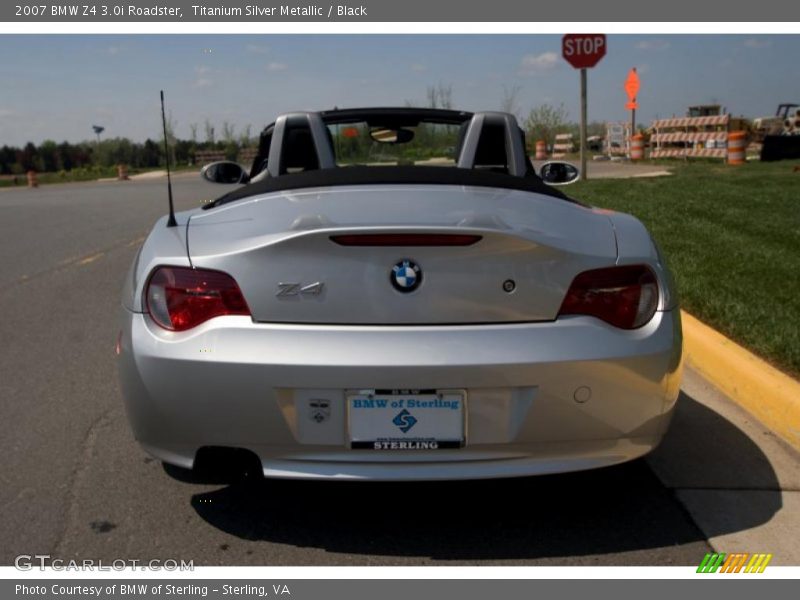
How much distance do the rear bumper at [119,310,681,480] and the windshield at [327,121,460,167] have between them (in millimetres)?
2037

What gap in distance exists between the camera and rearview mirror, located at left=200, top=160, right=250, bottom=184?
5.02m

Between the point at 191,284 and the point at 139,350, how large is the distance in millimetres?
276

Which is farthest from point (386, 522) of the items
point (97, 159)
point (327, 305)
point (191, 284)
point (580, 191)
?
point (97, 159)

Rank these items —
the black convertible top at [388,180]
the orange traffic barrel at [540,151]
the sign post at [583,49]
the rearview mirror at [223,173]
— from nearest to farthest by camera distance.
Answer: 1. the black convertible top at [388,180]
2. the rearview mirror at [223,173]
3. the sign post at [583,49]
4. the orange traffic barrel at [540,151]

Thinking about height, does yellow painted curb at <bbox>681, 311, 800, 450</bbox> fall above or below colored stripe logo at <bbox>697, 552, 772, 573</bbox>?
above

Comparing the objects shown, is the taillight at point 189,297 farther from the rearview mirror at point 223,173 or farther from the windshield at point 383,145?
the rearview mirror at point 223,173

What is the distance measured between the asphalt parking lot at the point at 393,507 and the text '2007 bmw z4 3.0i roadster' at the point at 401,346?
30 cm

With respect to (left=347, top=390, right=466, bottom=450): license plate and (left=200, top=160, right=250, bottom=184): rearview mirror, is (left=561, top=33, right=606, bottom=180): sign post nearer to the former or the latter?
(left=200, top=160, right=250, bottom=184): rearview mirror

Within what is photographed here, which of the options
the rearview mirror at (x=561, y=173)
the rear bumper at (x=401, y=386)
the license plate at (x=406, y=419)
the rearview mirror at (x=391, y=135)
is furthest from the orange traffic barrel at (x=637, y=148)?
the license plate at (x=406, y=419)

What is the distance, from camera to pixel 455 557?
9.52 feet

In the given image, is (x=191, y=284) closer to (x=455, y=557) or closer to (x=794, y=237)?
(x=455, y=557)

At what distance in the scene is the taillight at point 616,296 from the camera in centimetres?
290

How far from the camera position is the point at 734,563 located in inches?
113

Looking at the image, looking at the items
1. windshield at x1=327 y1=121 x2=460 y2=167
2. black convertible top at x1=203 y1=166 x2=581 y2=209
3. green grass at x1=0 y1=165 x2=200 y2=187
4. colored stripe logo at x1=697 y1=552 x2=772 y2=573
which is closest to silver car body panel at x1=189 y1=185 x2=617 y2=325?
→ black convertible top at x1=203 y1=166 x2=581 y2=209
